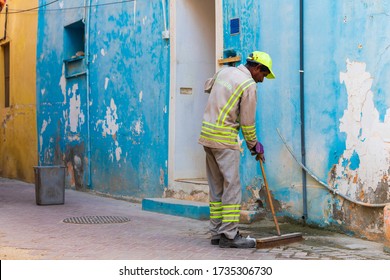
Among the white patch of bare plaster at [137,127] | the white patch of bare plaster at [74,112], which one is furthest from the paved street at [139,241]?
the white patch of bare plaster at [74,112]

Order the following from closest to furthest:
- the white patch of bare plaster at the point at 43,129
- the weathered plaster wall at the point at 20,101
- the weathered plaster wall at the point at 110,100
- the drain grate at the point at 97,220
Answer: the drain grate at the point at 97,220 → the weathered plaster wall at the point at 110,100 → the white patch of bare plaster at the point at 43,129 → the weathered plaster wall at the point at 20,101

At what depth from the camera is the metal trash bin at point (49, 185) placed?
1028 centimetres

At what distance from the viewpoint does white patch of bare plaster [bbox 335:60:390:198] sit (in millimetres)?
6566

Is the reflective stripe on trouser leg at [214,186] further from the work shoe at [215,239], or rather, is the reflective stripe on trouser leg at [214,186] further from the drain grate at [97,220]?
the drain grate at [97,220]

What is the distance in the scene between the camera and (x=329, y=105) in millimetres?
7188

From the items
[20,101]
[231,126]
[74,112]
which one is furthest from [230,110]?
[20,101]

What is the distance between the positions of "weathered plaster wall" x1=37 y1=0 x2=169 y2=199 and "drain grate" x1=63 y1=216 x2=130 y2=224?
4.88 ft

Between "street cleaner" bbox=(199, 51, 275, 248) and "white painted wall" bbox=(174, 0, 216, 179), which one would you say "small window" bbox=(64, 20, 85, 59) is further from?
"street cleaner" bbox=(199, 51, 275, 248)

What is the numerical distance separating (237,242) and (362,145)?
173 centimetres

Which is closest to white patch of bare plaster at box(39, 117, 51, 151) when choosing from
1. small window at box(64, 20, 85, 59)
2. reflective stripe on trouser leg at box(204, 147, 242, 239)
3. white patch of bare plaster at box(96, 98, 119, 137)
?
small window at box(64, 20, 85, 59)

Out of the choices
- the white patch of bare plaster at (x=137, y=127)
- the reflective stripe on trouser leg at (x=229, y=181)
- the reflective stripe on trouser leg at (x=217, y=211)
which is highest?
the white patch of bare plaster at (x=137, y=127)

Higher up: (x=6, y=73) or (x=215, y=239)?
(x=6, y=73)

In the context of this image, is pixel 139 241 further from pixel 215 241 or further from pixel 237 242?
pixel 237 242

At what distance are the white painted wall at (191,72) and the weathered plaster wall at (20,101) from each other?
6361 mm
